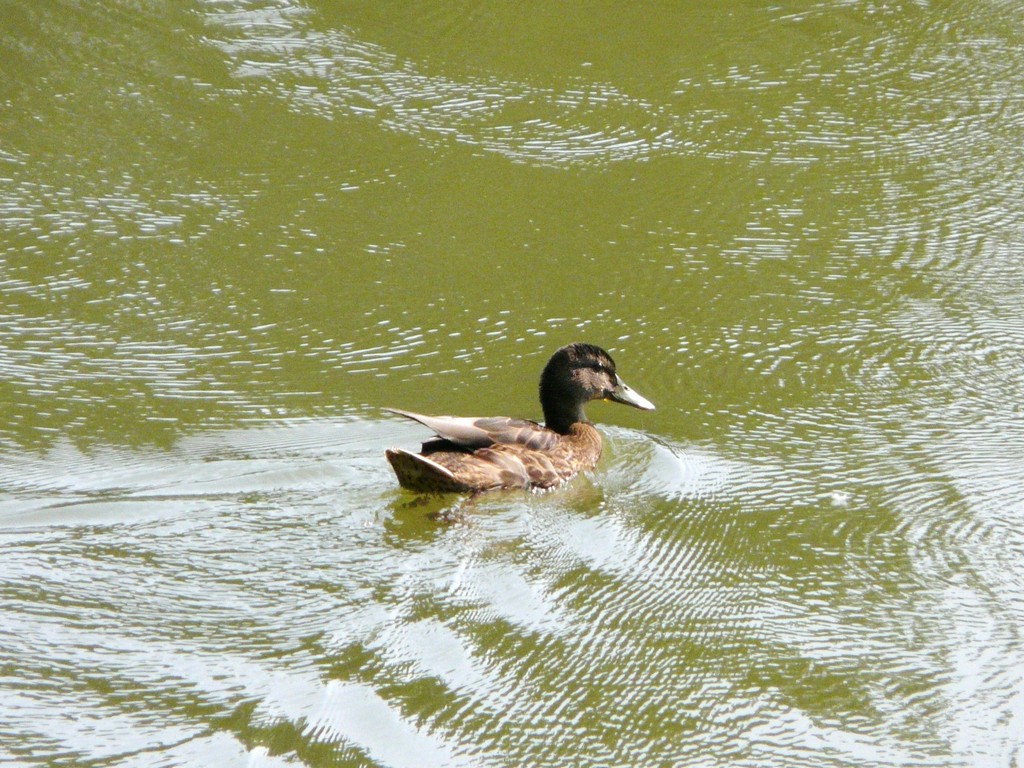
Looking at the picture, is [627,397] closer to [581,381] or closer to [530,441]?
[581,381]

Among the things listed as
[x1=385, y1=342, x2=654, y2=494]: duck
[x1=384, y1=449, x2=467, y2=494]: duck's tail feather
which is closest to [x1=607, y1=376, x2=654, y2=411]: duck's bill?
[x1=385, y1=342, x2=654, y2=494]: duck

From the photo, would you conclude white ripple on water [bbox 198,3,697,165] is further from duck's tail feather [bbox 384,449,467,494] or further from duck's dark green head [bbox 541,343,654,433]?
duck's tail feather [bbox 384,449,467,494]

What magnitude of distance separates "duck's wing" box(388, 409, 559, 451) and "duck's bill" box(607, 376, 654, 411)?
34 centimetres

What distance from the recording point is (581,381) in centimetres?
654

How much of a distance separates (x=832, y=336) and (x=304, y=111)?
3.84 meters

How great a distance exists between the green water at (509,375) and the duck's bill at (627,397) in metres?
0.14

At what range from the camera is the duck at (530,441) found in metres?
5.99

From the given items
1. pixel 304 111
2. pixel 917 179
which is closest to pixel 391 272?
pixel 304 111

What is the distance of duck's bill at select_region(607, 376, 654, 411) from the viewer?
21.6 ft

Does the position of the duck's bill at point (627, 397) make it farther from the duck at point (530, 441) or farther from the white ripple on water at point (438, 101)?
the white ripple on water at point (438, 101)

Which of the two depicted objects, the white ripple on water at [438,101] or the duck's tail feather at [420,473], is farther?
the white ripple on water at [438,101]

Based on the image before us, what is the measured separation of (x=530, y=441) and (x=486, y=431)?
29 cm

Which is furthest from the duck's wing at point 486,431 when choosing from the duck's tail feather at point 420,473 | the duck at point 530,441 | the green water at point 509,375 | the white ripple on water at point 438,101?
the white ripple on water at point 438,101

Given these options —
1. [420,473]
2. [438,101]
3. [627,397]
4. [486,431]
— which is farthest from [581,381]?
[438,101]
